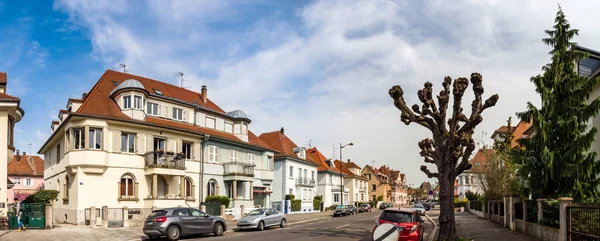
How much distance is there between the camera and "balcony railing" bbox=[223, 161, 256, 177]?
137ft

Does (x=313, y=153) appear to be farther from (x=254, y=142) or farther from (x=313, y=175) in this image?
(x=254, y=142)

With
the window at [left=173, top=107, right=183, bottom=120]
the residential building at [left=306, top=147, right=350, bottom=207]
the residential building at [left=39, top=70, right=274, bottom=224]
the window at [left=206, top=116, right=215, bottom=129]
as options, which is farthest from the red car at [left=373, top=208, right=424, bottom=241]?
the residential building at [left=306, top=147, right=350, bottom=207]

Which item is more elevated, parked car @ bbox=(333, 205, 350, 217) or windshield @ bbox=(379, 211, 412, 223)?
windshield @ bbox=(379, 211, 412, 223)

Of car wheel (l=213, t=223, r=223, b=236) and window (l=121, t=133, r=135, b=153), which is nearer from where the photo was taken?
car wheel (l=213, t=223, r=223, b=236)

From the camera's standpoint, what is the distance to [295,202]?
182 ft

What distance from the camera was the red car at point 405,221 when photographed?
1867 centimetres

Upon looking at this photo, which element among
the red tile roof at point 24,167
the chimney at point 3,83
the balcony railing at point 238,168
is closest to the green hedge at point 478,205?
the balcony railing at point 238,168

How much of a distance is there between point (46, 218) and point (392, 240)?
23.5 meters

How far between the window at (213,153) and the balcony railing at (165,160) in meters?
3.89

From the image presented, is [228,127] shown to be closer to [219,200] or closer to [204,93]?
[204,93]

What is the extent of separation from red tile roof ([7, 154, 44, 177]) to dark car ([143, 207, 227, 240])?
57872 mm

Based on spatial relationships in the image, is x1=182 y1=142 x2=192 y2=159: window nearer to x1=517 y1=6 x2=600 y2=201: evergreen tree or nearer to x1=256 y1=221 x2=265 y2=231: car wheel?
x1=256 y1=221 x2=265 y2=231: car wheel

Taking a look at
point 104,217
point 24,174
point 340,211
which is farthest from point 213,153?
point 24,174

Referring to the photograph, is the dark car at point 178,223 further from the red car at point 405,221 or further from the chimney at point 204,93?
the chimney at point 204,93
